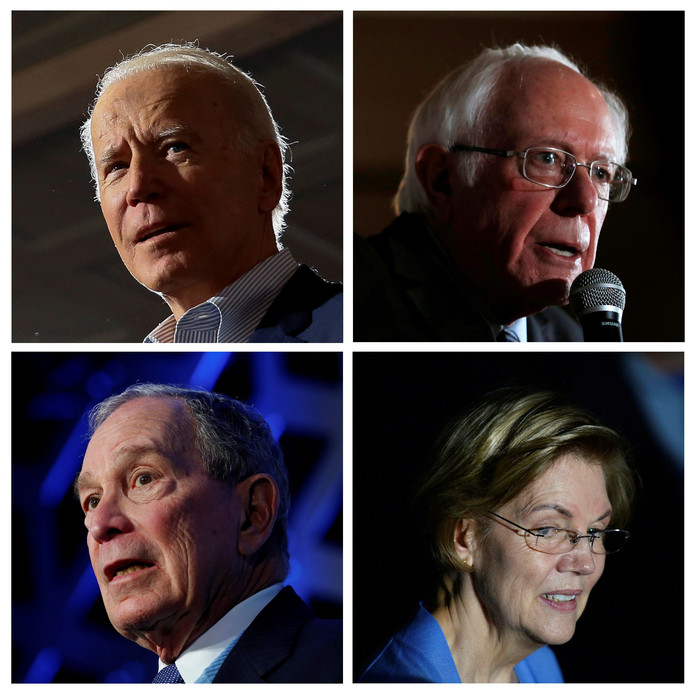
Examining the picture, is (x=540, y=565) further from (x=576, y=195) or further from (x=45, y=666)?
(x=45, y=666)

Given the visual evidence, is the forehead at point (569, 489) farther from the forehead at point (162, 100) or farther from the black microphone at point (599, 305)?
the forehead at point (162, 100)

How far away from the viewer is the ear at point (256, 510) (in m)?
2.26

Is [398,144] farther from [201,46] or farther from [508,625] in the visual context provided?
[508,625]

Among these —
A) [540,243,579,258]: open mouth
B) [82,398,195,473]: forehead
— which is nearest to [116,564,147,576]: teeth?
[82,398,195,473]: forehead

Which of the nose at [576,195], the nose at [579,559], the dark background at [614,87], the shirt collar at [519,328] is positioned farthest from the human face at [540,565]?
the nose at [576,195]

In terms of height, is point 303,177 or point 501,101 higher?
point 501,101

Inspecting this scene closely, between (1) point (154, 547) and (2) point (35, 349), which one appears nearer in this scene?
(1) point (154, 547)

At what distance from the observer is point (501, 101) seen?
7.55 feet

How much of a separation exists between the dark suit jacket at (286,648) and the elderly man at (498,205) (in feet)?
2.17

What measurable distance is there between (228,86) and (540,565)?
1.32 m

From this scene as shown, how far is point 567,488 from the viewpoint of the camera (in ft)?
7.55
